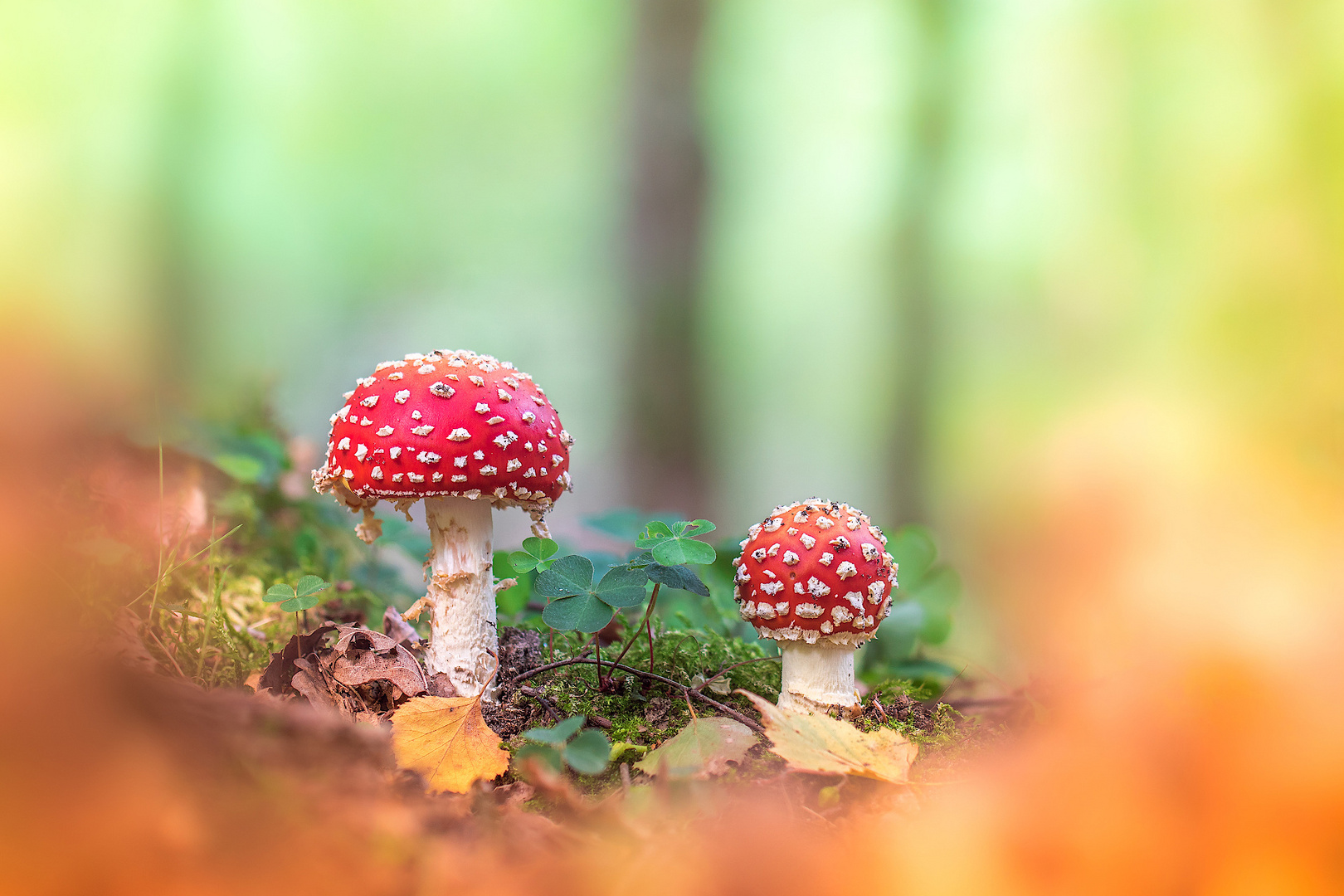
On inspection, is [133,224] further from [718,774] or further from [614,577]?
[718,774]

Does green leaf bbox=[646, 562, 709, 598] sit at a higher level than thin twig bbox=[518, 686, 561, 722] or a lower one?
higher

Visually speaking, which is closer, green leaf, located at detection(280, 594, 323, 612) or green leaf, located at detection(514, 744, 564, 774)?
green leaf, located at detection(514, 744, 564, 774)

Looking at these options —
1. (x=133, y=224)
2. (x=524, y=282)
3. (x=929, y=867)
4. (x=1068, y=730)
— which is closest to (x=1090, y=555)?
(x=1068, y=730)

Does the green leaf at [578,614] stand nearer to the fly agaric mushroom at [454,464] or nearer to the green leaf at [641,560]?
the green leaf at [641,560]

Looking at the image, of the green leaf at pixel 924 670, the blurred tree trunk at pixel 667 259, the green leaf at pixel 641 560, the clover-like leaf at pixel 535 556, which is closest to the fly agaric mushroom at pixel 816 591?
the green leaf at pixel 641 560

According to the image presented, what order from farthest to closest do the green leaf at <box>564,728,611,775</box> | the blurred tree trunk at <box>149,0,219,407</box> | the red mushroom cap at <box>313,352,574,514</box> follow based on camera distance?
the blurred tree trunk at <box>149,0,219,407</box>
the red mushroom cap at <box>313,352,574,514</box>
the green leaf at <box>564,728,611,775</box>

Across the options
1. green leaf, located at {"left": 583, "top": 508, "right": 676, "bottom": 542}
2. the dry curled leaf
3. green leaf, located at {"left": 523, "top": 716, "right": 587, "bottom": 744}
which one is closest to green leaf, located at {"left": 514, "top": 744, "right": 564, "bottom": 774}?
green leaf, located at {"left": 523, "top": 716, "right": 587, "bottom": 744}

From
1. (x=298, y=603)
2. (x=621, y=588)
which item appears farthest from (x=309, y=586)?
(x=621, y=588)

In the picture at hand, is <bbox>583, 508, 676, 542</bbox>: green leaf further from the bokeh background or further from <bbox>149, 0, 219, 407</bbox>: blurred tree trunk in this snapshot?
<bbox>149, 0, 219, 407</bbox>: blurred tree trunk

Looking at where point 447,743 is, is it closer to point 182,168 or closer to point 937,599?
point 937,599
